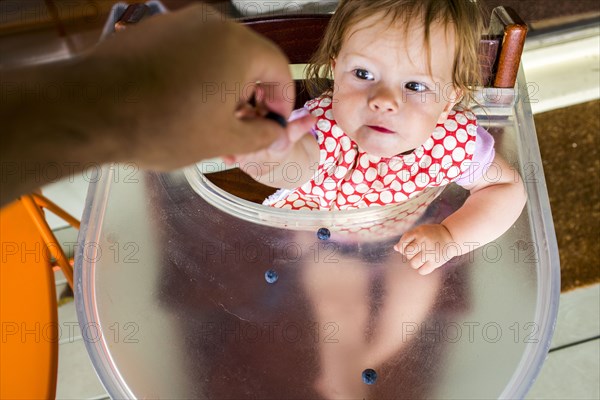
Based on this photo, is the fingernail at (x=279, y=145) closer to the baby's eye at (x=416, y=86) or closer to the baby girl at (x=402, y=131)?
the baby girl at (x=402, y=131)

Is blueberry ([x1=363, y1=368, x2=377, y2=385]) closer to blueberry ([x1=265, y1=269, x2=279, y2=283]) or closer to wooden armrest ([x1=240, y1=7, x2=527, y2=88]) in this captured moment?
blueberry ([x1=265, y1=269, x2=279, y2=283])

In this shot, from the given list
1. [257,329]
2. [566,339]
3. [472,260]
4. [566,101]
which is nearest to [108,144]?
[257,329]

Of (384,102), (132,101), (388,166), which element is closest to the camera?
(132,101)

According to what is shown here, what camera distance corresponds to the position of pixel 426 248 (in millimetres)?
663

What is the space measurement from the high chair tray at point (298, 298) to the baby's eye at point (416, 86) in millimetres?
152

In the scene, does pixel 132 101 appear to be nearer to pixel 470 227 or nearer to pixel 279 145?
pixel 279 145

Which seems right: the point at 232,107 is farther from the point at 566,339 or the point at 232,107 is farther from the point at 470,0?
the point at 566,339

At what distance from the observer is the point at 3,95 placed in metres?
0.28

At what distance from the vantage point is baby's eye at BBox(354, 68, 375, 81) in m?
0.62

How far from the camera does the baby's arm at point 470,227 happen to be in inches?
26.2

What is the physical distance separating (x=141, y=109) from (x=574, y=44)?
3.91 ft

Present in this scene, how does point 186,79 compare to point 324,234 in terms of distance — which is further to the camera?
point 324,234

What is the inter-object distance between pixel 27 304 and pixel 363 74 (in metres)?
0.48

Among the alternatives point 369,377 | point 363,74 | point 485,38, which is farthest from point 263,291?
point 485,38
